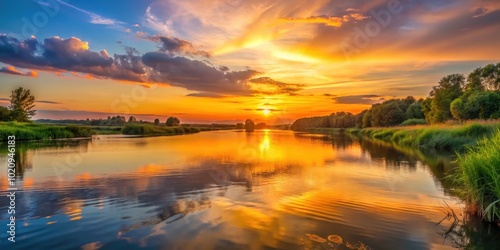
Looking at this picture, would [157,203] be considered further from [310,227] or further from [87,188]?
[310,227]

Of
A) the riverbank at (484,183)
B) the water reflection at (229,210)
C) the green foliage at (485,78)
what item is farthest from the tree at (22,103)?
the green foliage at (485,78)

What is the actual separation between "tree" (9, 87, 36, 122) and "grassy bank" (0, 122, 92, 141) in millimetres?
18529

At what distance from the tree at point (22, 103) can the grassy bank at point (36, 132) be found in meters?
18.5

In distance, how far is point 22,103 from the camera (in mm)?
60094

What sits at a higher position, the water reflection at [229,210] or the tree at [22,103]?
the tree at [22,103]

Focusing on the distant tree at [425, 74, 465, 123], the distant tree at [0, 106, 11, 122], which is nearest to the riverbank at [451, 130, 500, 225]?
the distant tree at [425, 74, 465, 123]

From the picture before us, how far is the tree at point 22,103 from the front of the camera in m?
57.2

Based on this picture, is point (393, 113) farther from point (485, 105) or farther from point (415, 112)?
point (485, 105)

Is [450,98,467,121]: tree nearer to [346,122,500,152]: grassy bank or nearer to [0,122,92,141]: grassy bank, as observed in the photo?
[346,122,500,152]: grassy bank

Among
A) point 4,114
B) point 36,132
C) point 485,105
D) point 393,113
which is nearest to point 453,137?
point 485,105

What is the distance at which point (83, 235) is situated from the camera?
6.00 metres

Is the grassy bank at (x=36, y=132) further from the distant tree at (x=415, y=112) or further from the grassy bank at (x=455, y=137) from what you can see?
the distant tree at (x=415, y=112)

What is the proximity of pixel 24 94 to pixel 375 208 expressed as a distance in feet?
235

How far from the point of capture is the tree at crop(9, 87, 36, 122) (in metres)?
57.2
